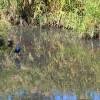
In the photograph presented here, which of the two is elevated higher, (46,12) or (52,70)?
(46,12)

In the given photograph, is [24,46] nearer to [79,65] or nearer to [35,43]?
[35,43]

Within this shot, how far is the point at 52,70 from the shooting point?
27.2 ft

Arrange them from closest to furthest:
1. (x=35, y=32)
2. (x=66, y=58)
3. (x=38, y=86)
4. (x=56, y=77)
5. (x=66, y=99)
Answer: (x=66, y=99) → (x=38, y=86) → (x=56, y=77) → (x=66, y=58) → (x=35, y=32)

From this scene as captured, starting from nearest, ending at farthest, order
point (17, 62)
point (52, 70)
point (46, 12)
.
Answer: point (52, 70) → point (17, 62) → point (46, 12)

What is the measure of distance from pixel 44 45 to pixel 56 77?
3.07 meters

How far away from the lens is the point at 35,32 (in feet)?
42.4

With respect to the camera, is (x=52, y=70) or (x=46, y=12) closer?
(x=52, y=70)

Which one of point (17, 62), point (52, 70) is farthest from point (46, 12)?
point (52, 70)

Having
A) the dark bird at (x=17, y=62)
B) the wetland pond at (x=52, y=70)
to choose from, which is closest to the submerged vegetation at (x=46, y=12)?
the wetland pond at (x=52, y=70)

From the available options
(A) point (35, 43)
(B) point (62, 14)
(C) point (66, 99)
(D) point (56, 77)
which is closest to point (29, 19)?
(B) point (62, 14)

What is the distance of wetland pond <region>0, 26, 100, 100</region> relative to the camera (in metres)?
6.78

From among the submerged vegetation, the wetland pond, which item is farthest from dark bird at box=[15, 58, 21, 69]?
the submerged vegetation

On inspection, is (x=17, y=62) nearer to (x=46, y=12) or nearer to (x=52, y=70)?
(x=52, y=70)

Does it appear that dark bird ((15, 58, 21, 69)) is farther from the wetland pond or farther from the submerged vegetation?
the submerged vegetation
